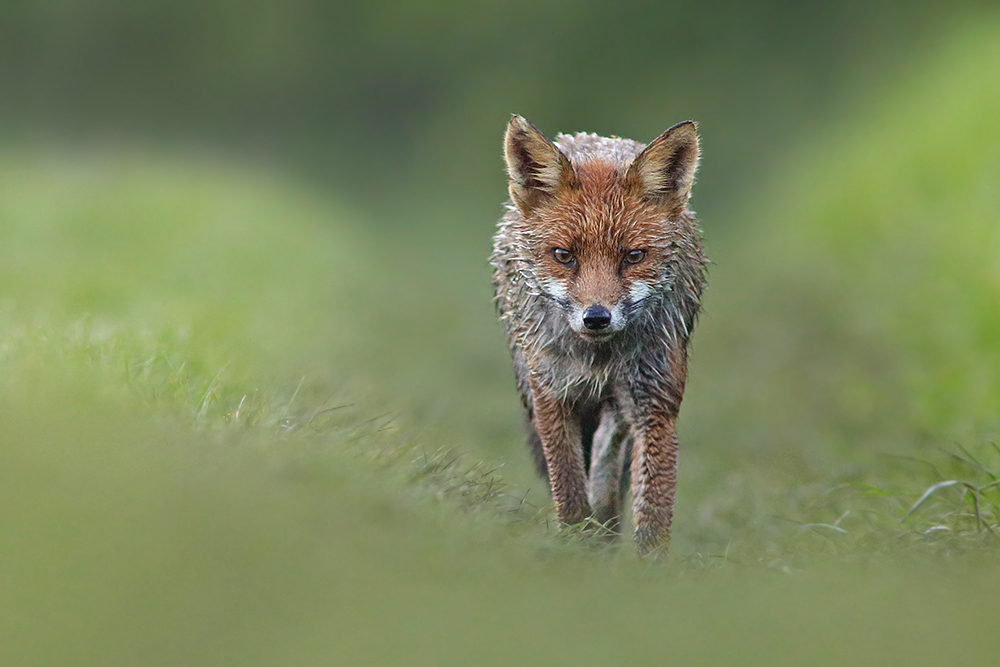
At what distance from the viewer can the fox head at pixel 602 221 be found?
502cm

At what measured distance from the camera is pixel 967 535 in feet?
15.9

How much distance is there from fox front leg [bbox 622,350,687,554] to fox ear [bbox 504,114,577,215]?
3.24ft

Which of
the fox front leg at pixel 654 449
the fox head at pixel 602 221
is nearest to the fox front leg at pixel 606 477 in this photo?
the fox front leg at pixel 654 449

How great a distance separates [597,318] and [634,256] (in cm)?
45

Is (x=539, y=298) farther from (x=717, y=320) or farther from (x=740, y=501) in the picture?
(x=717, y=320)

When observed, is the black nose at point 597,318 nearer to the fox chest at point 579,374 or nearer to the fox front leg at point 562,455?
the fox chest at point 579,374

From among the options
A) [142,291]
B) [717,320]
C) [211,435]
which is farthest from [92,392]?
[717,320]

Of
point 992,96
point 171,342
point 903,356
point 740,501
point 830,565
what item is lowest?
point 830,565

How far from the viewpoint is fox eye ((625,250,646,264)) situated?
16.8ft

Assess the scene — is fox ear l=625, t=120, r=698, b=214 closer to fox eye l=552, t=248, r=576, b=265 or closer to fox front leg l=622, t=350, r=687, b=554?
fox eye l=552, t=248, r=576, b=265

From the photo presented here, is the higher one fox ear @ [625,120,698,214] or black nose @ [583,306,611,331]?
fox ear @ [625,120,698,214]

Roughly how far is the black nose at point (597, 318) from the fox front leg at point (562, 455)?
0.68m

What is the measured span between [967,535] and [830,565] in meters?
0.86

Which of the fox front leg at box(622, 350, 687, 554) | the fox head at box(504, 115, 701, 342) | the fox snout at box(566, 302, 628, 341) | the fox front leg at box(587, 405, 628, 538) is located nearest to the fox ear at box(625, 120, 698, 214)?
the fox head at box(504, 115, 701, 342)
